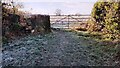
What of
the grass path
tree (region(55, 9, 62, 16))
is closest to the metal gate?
tree (region(55, 9, 62, 16))

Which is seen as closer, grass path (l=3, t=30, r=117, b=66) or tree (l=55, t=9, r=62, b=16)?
grass path (l=3, t=30, r=117, b=66)

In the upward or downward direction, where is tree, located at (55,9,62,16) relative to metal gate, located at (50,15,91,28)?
upward

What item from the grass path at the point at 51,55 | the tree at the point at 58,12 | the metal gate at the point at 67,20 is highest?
the tree at the point at 58,12

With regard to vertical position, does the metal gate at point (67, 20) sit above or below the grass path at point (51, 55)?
below

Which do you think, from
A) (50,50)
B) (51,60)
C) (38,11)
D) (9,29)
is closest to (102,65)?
(51,60)

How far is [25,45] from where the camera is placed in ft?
21.4

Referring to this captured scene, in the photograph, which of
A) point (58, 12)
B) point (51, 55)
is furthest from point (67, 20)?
point (51, 55)

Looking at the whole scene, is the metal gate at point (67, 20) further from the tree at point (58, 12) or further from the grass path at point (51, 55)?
the grass path at point (51, 55)

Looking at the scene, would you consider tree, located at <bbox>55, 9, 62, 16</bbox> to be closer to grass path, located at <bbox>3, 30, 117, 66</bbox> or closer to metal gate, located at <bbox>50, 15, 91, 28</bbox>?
metal gate, located at <bbox>50, 15, 91, 28</bbox>

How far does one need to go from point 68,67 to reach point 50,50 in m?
1.55

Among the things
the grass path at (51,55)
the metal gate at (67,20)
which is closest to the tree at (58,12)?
the metal gate at (67,20)

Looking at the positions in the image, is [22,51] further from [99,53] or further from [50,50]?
[99,53]

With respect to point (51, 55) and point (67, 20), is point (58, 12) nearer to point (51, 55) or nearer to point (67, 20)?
point (67, 20)

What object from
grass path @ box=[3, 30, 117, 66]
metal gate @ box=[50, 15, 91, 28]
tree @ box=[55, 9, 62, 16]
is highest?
tree @ box=[55, 9, 62, 16]
